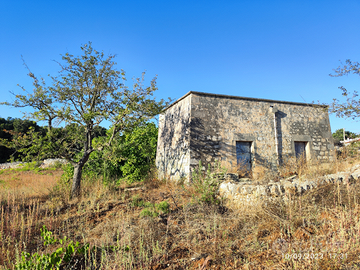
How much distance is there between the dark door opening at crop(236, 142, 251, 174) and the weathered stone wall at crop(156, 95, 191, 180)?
215 centimetres

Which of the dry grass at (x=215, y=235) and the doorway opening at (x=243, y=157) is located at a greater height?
the doorway opening at (x=243, y=157)

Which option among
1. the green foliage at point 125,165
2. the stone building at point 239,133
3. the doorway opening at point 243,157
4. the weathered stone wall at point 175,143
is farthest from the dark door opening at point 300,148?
the green foliage at point 125,165

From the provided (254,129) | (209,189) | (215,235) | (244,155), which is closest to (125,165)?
(209,189)

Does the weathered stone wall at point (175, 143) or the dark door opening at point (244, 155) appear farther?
the dark door opening at point (244, 155)

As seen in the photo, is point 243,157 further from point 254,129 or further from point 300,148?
point 300,148

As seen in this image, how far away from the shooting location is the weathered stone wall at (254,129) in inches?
320

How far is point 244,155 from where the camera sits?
340 inches

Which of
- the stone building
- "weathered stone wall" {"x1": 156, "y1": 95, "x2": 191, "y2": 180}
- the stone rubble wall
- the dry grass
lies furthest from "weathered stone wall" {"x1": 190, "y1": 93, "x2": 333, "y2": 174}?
the dry grass

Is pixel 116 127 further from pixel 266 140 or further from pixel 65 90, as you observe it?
pixel 266 140

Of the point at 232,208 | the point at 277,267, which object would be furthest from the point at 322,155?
the point at 277,267

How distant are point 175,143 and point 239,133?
2.70 metres

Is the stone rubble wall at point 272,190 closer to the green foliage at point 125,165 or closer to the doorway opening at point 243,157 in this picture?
the doorway opening at point 243,157

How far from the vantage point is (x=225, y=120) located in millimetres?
8516

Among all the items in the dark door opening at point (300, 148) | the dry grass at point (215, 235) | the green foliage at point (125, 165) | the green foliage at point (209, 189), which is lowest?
the dry grass at point (215, 235)
